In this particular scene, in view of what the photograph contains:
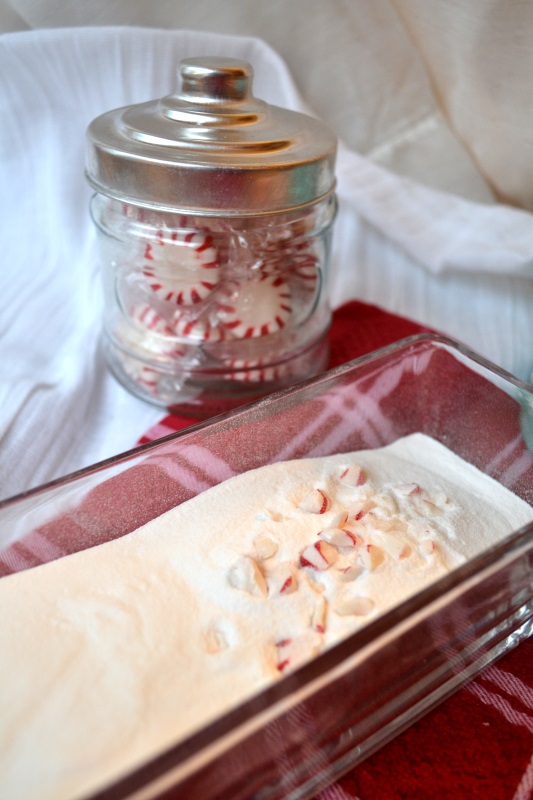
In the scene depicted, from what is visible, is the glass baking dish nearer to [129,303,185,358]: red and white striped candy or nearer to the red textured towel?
the red textured towel

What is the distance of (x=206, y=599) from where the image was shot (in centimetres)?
45

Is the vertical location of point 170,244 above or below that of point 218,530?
above

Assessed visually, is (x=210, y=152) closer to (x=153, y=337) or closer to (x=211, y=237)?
(x=211, y=237)

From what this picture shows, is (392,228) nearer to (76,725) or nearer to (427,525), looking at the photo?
(427,525)

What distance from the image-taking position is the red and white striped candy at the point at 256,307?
66 cm

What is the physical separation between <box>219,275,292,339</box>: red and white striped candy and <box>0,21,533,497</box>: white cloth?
134 millimetres

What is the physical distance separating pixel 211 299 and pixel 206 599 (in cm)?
30

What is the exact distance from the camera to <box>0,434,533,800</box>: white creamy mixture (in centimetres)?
37

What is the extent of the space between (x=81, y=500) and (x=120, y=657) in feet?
0.45

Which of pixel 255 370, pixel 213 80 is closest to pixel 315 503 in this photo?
pixel 255 370

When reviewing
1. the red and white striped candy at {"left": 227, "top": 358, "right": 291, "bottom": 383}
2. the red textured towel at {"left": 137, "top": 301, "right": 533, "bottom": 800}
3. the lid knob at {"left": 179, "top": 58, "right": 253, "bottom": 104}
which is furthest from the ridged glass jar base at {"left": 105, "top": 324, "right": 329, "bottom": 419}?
the red textured towel at {"left": 137, "top": 301, "right": 533, "bottom": 800}

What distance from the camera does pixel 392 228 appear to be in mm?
976

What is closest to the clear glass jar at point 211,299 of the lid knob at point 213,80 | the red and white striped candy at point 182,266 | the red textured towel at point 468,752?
the red and white striped candy at point 182,266

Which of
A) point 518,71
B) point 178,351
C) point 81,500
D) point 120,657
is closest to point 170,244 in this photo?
point 178,351
